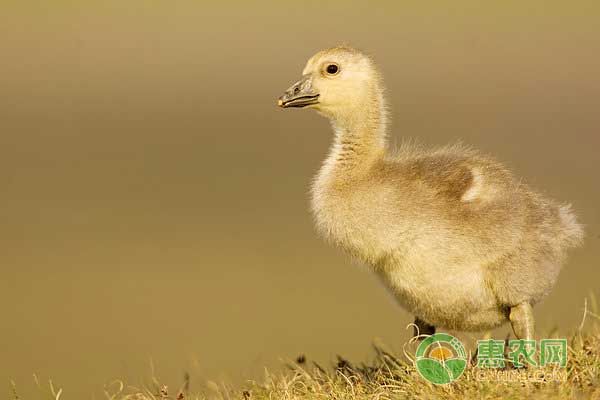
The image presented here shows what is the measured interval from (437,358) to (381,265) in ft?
1.96

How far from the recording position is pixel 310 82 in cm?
573

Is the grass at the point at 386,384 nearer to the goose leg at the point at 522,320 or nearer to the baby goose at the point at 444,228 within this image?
the goose leg at the point at 522,320

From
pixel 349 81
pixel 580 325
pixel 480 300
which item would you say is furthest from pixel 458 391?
pixel 349 81

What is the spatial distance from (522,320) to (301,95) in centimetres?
181

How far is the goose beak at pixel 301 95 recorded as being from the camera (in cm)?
569

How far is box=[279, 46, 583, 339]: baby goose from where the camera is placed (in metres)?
4.96

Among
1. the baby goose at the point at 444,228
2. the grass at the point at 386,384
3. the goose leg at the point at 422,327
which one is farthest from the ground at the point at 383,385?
the baby goose at the point at 444,228

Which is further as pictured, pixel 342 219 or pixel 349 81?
pixel 349 81

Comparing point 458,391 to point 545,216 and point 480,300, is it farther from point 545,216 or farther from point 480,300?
point 545,216

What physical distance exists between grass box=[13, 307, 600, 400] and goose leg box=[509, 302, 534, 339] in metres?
0.19

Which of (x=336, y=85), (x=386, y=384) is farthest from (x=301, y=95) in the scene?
(x=386, y=384)

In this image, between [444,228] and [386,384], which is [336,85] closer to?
[444,228]

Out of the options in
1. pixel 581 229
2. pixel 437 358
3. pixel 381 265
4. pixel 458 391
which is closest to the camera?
pixel 458 391

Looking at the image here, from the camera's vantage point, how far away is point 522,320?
16.7 ft
